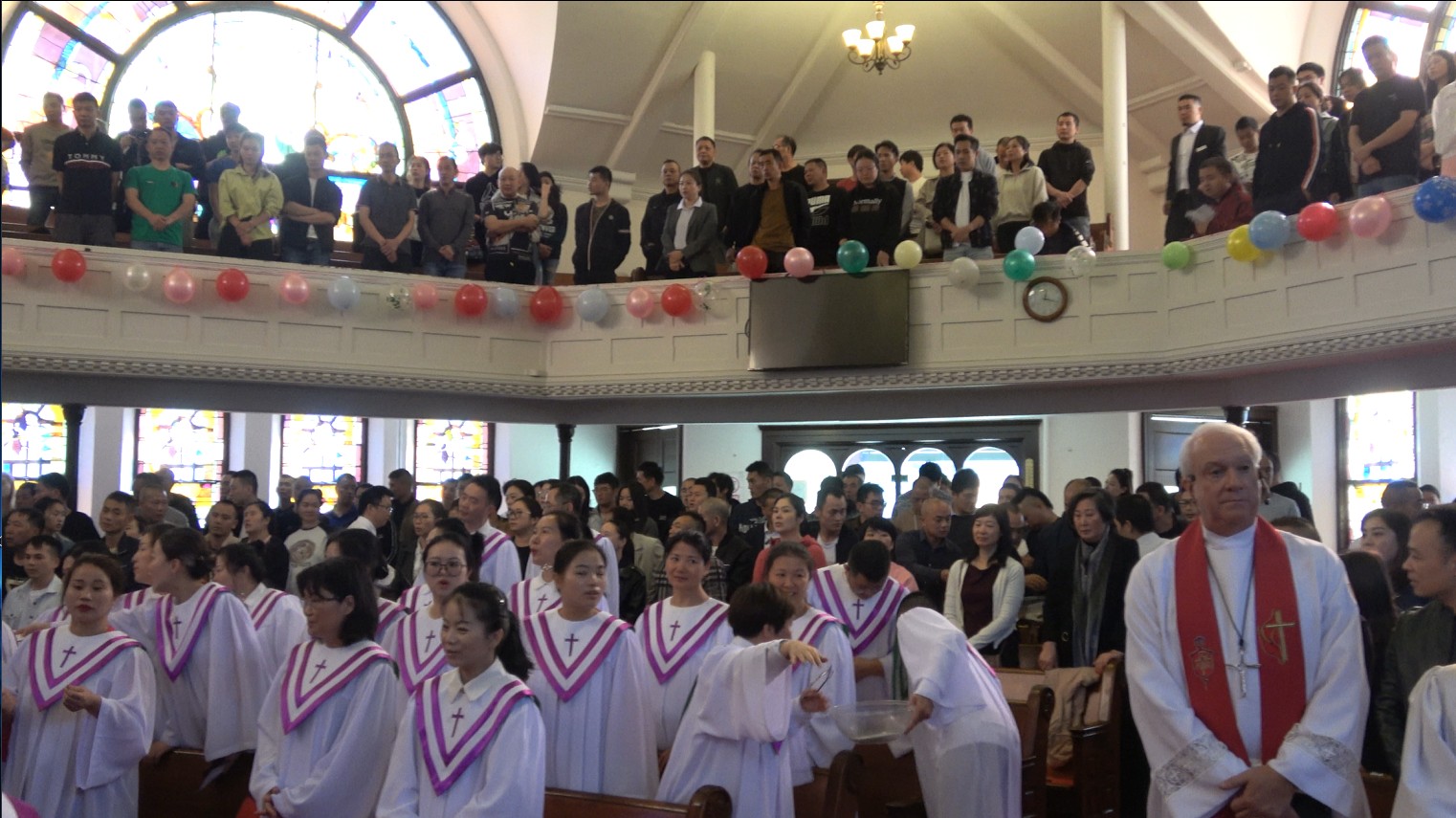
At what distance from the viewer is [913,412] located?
11.9 m

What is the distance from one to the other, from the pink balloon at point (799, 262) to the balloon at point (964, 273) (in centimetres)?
119

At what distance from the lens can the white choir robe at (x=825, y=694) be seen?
467 centimetres

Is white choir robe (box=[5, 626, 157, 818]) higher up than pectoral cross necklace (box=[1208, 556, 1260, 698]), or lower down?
lower down

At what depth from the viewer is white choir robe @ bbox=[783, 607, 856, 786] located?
4.67m

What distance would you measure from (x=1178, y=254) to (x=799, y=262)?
302cm

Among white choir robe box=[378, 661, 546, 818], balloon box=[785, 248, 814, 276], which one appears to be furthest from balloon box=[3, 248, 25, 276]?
white choir robe box=[378, 661, 546, 818]

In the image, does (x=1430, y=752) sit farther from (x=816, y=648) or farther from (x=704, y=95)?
(x=704, y=95)

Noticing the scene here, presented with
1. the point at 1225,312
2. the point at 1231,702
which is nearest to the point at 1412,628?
the point at 1231,702

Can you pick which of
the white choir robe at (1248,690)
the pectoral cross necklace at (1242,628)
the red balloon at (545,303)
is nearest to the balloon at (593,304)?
the red balloon at (545,303)

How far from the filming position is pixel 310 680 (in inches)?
167

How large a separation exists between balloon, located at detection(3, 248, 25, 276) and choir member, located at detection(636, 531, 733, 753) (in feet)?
22.8

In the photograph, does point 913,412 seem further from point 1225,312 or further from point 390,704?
point 390,704

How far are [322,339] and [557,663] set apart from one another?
7639 millimetres

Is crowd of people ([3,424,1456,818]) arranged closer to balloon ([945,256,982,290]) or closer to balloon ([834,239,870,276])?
balloon ([945,256,982,290])
